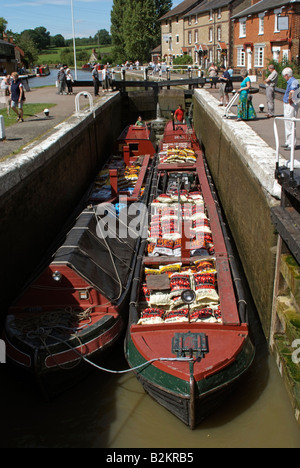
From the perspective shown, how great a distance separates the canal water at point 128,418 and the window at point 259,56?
29.5 m

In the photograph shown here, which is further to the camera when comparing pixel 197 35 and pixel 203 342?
pixel 197 35

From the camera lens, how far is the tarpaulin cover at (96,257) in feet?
22.8

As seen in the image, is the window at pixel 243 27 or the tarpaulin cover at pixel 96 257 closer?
the tarpaulin cover at pixel 96 257

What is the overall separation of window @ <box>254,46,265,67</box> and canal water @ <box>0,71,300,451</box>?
2954 cm

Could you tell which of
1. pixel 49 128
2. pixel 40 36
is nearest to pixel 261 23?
pixel 49 128

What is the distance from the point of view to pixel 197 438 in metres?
5.78

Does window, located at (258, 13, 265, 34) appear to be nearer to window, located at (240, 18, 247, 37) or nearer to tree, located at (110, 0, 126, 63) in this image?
window, located at (240, 18, 247, 37)

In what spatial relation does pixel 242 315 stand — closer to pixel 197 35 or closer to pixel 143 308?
pixel 143 308

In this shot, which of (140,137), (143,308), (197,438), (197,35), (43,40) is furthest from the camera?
(43,40)

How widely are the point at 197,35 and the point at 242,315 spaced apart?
4680cm

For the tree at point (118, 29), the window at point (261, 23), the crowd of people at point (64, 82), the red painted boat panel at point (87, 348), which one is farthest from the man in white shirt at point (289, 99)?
the tree at point (118, 29)

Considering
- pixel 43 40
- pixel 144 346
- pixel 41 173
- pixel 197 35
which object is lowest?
pixel 144 346

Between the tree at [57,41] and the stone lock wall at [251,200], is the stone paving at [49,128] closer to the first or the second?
the stone lock wall at [251,200]
